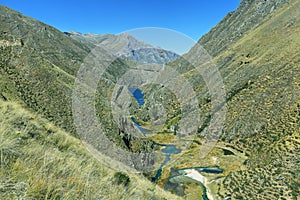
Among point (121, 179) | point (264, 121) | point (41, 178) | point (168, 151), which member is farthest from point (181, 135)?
point (41, 178)

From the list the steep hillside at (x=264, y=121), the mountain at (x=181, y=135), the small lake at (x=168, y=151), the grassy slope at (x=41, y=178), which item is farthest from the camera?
the small lake at (x=168, y=151)

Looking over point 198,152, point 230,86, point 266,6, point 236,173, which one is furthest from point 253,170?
point 266,6

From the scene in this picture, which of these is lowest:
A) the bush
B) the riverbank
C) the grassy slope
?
the riverbank

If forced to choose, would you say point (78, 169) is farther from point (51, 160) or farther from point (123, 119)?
point (123, 119)

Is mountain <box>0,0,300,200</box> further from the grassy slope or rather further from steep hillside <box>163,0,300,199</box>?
steep hillside <box>163,0,300,199</box>

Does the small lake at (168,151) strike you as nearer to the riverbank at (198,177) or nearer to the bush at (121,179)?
the riverbank at (198,177)

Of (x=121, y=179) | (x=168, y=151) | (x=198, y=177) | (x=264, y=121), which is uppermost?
(x=264, y=121)

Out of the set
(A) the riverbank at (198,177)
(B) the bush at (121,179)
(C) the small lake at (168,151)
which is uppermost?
(B) the bush at (121,179)

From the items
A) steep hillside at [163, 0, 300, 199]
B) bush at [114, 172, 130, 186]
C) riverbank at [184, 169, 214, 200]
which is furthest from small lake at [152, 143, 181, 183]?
bush at [114, 172, 130, 186]

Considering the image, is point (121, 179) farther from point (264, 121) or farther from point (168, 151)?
point (168, 151)

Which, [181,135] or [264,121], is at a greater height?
[264,121]

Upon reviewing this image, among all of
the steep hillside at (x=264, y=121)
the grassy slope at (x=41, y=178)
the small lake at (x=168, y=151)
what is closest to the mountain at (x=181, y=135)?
the grassy slope at (x=41, y=178)
